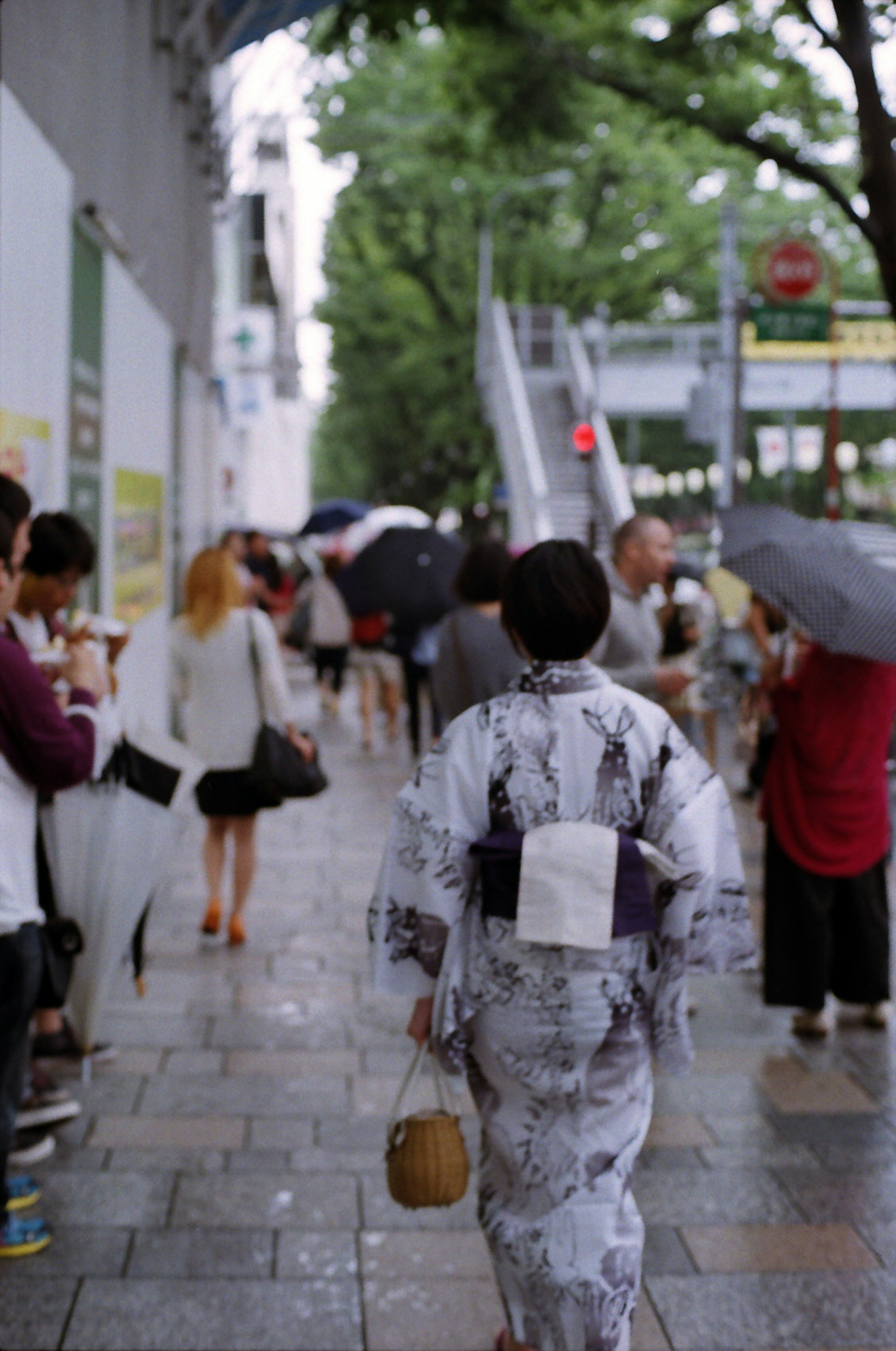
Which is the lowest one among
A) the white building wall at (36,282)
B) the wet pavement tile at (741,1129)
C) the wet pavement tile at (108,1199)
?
the wet pavement tile at (741,1129)

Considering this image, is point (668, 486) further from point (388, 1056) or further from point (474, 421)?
point (388, 1056)

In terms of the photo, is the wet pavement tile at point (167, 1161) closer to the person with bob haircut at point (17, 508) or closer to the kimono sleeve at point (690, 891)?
the person with bob haircut at point (17, 508)

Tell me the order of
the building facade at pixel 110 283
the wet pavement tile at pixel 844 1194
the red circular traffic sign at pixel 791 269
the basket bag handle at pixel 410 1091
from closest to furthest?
the basket bag handle at pixel 410 1091 → the wet pavement tile at pixel 844 1194 → the building facade at pixel 110 283 → the red circular traffic sign at pixel 791 269

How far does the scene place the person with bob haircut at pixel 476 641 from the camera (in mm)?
6305

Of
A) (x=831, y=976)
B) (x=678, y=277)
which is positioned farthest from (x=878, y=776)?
(x=678, y=277)

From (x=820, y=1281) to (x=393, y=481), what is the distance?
52.1 meters

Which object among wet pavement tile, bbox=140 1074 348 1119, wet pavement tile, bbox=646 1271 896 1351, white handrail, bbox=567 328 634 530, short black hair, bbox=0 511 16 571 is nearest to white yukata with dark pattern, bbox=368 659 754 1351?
wet pavement tile, bbox=646 1271 896 1351

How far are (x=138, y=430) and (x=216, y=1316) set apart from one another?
7.43 meters

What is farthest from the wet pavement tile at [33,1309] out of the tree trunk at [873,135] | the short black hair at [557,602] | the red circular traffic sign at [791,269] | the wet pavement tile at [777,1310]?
the red circular traffic sign at [791,269]

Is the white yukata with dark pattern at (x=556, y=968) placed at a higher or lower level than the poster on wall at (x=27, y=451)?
lower

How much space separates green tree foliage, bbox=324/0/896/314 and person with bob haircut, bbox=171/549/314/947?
3.30 meters

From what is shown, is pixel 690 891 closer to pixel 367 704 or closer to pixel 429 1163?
pixel 429 1163

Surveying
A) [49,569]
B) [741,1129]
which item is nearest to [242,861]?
[741,1129]

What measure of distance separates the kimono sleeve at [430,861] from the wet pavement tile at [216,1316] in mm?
1017
